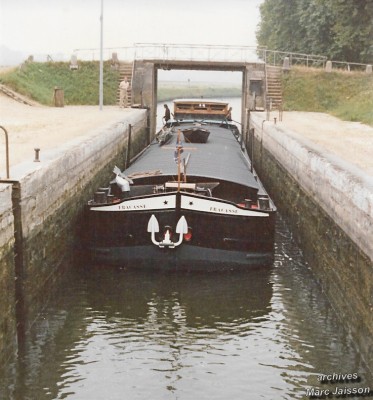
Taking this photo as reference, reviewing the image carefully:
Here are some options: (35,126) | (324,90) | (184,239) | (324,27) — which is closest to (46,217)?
(184,239)

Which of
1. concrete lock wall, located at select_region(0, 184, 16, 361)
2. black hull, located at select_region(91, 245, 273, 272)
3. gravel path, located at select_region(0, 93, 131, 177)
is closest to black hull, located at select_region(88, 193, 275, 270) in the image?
black hull, located at select_region(91, 245, 273, 272)

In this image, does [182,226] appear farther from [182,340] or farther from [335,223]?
[182,340]

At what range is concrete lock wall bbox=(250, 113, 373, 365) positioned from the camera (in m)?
10.0

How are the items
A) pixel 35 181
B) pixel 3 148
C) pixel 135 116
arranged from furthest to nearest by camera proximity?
pixel 135 116 → pixel 3 148 → pixel 35 181

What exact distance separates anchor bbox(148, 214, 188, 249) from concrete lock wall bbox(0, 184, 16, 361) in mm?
4160

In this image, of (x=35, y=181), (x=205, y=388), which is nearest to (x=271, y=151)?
(x=35, y=181)

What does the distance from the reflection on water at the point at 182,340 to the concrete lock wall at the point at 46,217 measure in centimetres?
49

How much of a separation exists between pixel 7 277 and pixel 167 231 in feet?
15.2

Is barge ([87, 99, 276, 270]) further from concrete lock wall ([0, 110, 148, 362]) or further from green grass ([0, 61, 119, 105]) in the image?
green grass ([0, 61, 119, 105])

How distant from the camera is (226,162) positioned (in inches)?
717

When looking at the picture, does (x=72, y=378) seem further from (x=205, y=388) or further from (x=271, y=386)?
(x=271, y=386)

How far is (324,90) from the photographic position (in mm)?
40531

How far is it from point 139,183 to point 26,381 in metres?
7.14

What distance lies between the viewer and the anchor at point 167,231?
1351 centimetres
